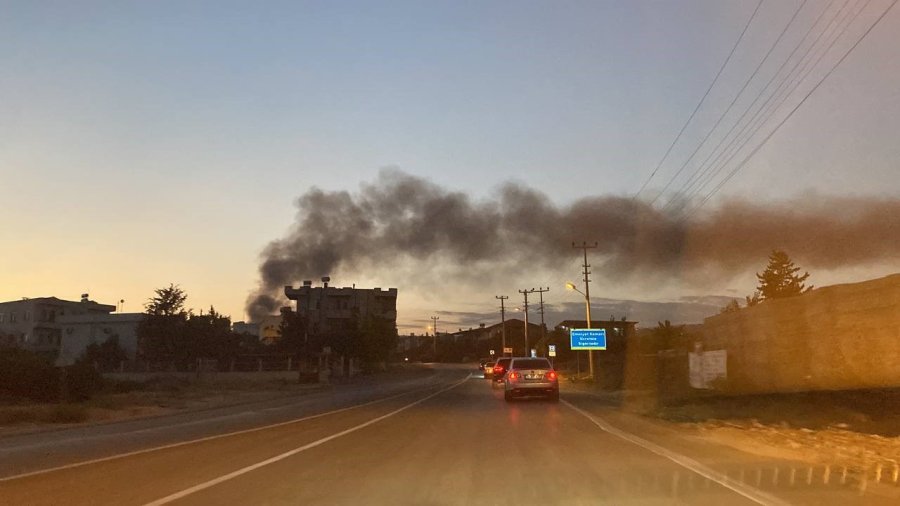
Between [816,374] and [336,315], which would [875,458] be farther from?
[336,315]

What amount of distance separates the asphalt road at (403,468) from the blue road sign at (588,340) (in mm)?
45951

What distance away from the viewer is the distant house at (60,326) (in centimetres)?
9450

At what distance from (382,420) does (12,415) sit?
577 inches

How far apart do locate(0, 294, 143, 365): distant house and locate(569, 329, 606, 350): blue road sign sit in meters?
54.4

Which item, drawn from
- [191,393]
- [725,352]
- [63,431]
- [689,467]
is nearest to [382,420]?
[63,431]

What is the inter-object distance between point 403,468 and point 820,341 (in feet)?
69.4

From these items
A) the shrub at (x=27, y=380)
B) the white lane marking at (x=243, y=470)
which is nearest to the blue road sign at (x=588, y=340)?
the shrub at (x=27, y=380)

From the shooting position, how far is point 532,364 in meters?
33.6

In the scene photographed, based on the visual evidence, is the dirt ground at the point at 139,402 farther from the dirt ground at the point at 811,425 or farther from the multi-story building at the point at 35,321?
the multi-story building at the point at 35,321

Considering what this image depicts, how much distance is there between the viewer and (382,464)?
13227 millimetres

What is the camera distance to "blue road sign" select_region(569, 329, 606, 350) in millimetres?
67125

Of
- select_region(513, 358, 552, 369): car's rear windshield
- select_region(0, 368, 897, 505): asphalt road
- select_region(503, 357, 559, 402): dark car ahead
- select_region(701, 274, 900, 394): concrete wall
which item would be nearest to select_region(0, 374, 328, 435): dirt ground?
select_region(0, 368, 897, 505): asphalt road

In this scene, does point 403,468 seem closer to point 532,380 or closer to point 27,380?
point 532,380

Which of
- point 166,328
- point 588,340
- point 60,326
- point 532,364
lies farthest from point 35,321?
point 532,364
